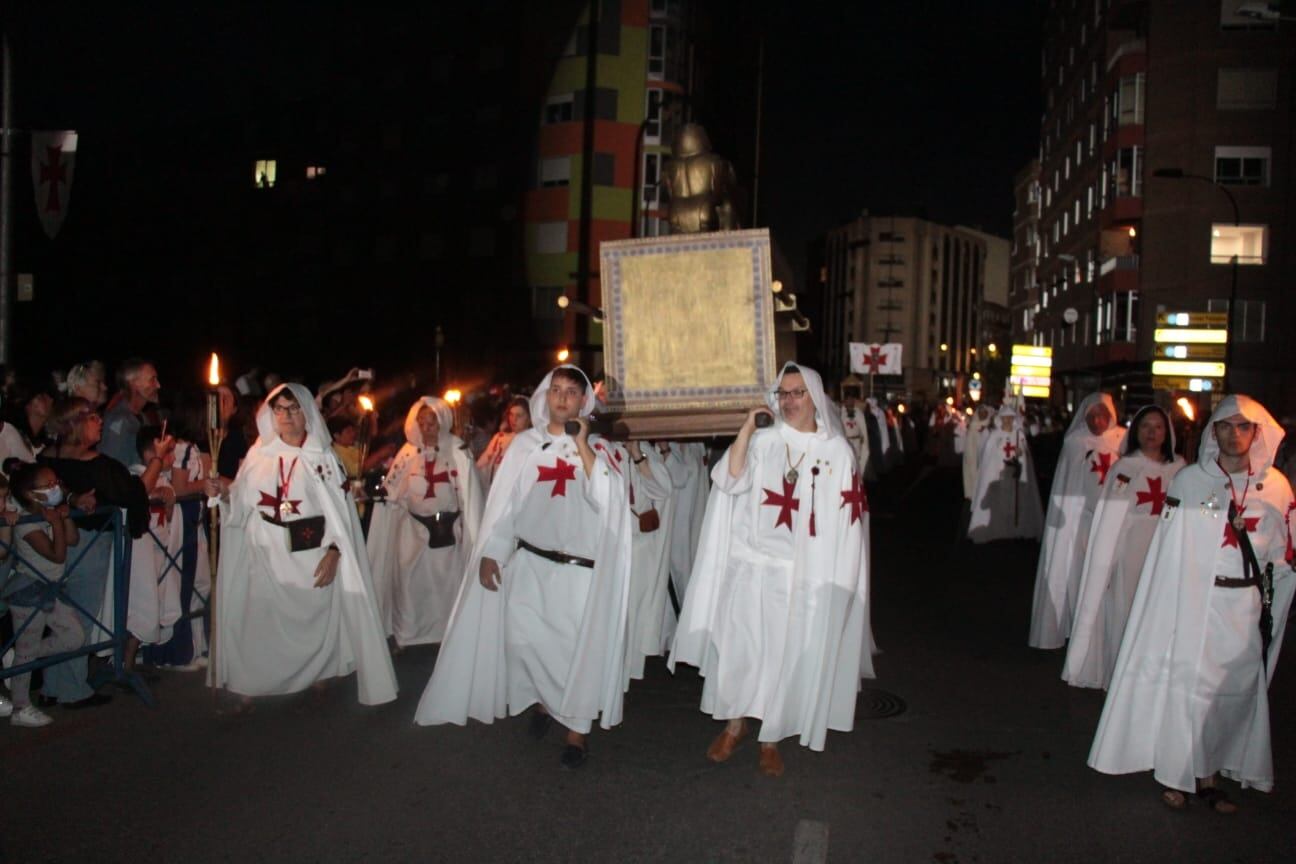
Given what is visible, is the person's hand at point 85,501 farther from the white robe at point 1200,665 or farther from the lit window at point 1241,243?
the lit window at point 1241,243

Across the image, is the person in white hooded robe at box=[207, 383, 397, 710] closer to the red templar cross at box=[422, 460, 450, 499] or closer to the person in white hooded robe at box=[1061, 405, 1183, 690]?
the red templar cross at box=[422, 460, 450, 499]

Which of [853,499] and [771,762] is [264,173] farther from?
[771,762]

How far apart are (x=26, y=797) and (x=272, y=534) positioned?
2.01m

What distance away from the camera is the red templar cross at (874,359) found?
2744 centimetres

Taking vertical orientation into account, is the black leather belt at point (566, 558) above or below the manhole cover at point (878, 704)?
above

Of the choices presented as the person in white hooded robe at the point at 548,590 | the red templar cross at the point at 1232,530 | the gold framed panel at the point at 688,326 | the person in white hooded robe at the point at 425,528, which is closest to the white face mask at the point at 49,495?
the person in white hooded robe at the point at 548,590

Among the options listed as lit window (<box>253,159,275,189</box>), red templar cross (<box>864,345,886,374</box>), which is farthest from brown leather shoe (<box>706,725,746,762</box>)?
lit window (<box>253,159,275,189</box>)

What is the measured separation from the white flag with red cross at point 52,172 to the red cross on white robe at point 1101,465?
11.2 meters

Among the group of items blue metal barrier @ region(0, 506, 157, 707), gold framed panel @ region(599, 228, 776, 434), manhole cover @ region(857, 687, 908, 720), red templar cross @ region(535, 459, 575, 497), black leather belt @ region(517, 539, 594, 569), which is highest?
gold framed panel @ region(599, 228, 776, 434)

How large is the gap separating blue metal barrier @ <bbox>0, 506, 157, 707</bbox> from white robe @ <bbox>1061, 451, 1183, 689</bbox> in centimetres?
597

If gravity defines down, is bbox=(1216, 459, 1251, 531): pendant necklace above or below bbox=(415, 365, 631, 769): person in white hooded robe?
above

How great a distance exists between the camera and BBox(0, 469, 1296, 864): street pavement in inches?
198

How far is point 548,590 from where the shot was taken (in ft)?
21.2

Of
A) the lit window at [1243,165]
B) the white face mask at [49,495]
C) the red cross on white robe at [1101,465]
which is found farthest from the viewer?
the lit window at [1243,165]
